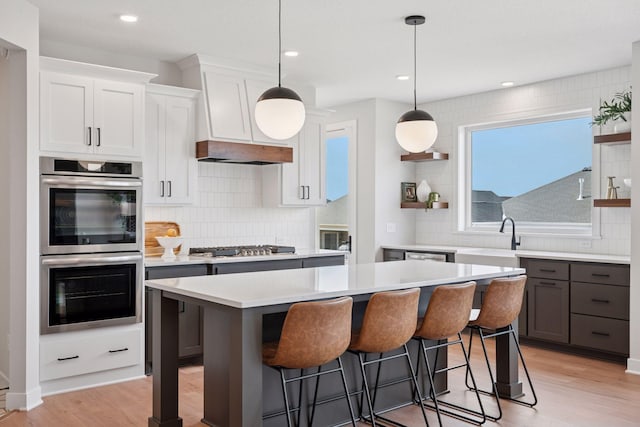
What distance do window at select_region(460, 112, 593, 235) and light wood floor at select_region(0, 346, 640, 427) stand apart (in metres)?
1.82

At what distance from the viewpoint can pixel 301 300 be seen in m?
3.00

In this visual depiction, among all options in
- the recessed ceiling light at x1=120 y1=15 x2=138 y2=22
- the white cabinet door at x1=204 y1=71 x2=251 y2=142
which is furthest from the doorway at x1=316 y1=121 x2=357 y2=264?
the recessed ceiling light at x1=120 y1=15 x2=138 y2=22

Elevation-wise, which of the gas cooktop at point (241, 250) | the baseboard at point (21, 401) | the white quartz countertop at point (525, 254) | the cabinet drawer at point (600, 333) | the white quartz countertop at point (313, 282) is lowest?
the baseboard at point (21, 401)

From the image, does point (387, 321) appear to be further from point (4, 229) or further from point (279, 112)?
point (4, 229)

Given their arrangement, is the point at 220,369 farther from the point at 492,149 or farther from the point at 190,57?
the point at 492,149

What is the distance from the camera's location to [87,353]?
4.46m

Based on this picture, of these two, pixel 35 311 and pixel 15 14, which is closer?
pixel 15 14

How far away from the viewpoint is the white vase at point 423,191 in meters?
7.28

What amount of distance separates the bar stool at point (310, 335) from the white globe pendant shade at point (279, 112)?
1119 millimetres

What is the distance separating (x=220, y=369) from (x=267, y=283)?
0.58m

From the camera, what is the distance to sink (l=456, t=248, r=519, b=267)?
5.82 meters

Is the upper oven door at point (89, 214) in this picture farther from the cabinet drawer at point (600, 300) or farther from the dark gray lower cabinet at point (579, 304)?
the cabinet drawer at point (600, 300)

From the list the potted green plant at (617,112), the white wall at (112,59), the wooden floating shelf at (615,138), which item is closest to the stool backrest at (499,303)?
the wooden floating shelf at (615,138)

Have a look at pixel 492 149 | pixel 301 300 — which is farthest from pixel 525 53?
pixel 301 300
